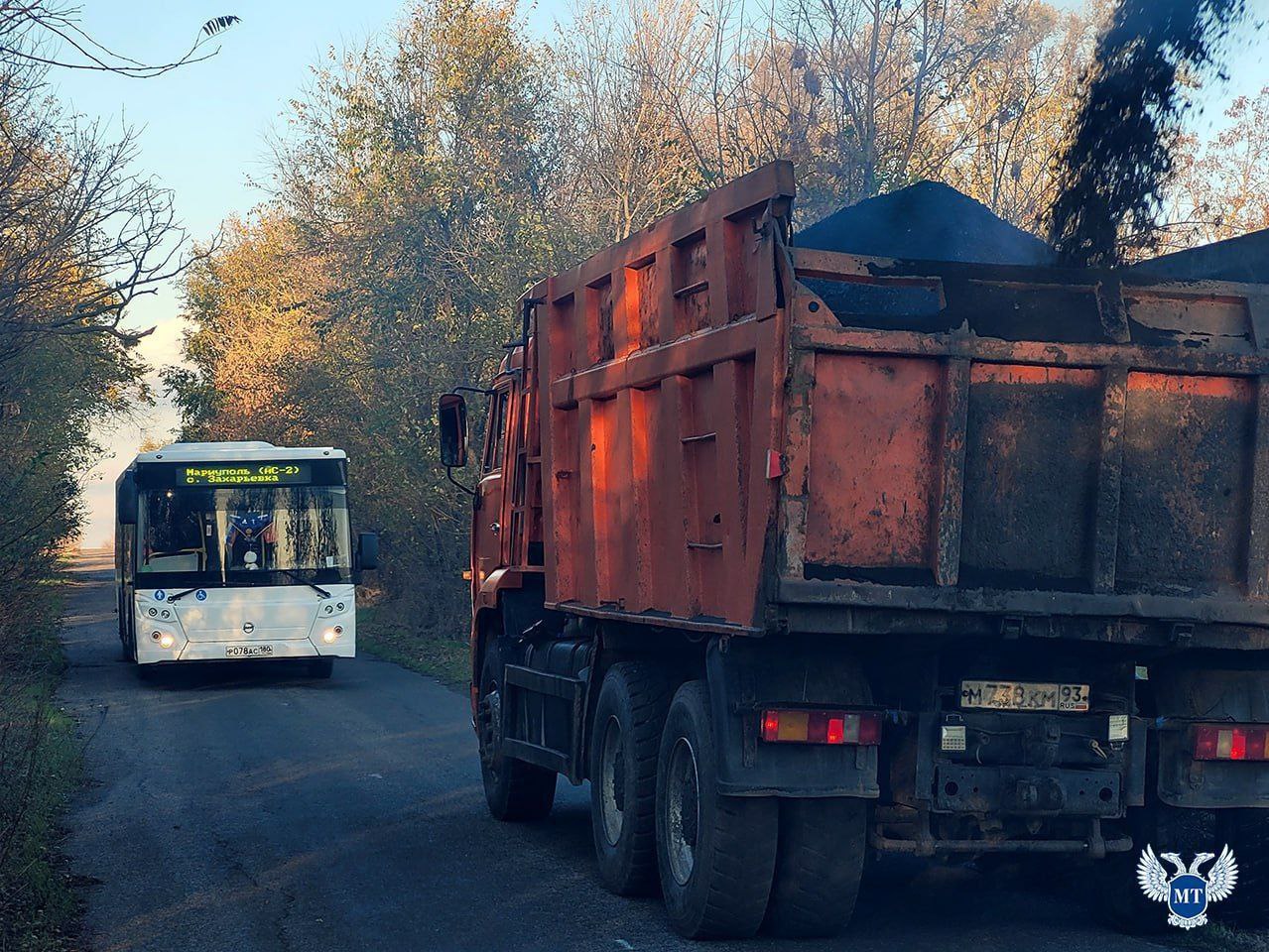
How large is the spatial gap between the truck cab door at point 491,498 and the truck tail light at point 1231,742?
5303mm

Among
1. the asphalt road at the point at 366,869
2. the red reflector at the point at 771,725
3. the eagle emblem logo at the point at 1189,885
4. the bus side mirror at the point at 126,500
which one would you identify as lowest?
the asphalt road at the point at 366,869

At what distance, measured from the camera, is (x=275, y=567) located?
19094mm

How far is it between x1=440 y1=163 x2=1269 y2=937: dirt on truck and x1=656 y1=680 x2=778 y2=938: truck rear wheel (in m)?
0.01

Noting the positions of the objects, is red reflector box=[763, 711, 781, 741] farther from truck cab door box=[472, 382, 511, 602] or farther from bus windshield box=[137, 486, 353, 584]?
bus windshield box=[137, 486, 353, 584]

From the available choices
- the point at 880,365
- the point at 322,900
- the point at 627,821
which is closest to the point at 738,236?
the point at 880,365

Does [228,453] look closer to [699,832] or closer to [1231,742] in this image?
[699,832]

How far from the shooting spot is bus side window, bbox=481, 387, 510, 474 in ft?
35.2

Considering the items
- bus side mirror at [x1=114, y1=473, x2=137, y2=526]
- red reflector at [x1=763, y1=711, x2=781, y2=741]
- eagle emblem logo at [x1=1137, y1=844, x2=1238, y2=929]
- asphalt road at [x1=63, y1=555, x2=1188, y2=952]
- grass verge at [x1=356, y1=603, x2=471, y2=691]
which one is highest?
bus side mirror at [x1=114, y1=473, x2=137, y2=526]

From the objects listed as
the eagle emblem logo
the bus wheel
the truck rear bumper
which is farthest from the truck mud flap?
the bus wheel

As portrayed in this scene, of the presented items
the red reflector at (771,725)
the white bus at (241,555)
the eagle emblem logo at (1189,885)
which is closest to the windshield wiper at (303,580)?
the white bus at (241,555)

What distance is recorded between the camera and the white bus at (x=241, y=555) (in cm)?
1867

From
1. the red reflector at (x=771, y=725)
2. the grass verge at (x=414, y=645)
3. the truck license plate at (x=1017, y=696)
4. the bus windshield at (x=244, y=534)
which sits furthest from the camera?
the grass verge at (x=414, y=645)

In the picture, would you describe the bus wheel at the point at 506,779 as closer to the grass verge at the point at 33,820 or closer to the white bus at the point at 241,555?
the grass verge at the point at 33,820

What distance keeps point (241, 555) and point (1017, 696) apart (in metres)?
14.1
